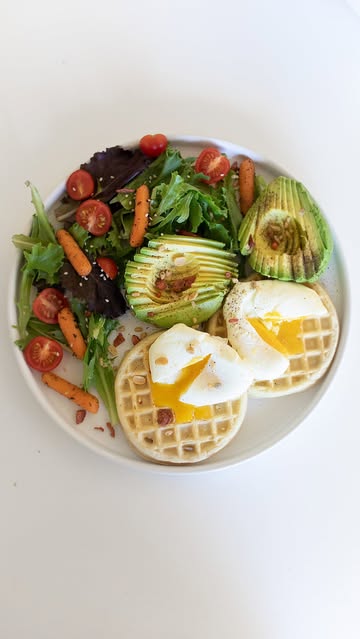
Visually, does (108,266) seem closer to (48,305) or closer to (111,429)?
(48,305)

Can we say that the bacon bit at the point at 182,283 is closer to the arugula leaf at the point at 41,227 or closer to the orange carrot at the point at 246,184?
the orange carrot at the point at 246,184

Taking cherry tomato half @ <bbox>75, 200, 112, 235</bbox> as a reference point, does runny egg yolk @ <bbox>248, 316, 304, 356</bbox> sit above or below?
below

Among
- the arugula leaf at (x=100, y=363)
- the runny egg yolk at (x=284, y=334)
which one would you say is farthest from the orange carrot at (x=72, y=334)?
the runny egg yolk at (x=284, y=334)

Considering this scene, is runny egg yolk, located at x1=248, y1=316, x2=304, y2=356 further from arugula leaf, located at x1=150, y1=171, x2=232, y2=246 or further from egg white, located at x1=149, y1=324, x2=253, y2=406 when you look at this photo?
arugula leaf, located at x1=150, y1=171, x2=232, y2=246

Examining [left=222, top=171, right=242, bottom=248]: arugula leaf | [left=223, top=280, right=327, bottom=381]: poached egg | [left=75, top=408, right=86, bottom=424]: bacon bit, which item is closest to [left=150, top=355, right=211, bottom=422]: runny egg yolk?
[left=223, top=280, right=327, bottom=381]: poached egg

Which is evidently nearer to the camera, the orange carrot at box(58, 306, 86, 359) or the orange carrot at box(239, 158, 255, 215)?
the orange carrot at box(58, 306, 86, 359)

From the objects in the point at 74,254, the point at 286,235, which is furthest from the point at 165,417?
the point at 286,235
